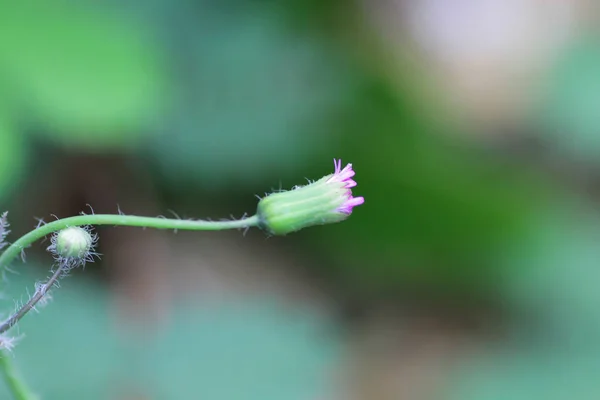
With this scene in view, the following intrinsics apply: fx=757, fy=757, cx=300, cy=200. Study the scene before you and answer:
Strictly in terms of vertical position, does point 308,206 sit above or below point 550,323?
below

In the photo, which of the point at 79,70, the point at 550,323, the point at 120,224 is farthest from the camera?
the point at 550,323

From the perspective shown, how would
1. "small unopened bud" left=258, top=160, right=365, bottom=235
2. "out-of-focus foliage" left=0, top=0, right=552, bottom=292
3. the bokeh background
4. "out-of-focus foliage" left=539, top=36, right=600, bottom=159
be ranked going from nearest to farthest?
"small unopened bud" left=258, top=160, right=365, bottom=235, the bokeh background, "out-of-focus foliage" left=0, top=0, right=552, bottom=292, "out-of-focus foliage" left=539, top=36, right=600, bottom=159

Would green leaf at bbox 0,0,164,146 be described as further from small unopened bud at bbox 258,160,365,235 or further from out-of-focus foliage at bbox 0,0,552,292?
small unopened bud at bbox 258,160,365,235

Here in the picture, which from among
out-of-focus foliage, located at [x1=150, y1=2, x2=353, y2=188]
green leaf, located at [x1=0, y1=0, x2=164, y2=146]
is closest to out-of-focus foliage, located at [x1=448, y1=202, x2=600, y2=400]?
out-of-focus foliage, located at [x1=150, y1=2, x2=353, y2=188]

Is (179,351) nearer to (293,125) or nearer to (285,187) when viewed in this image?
(285,187)

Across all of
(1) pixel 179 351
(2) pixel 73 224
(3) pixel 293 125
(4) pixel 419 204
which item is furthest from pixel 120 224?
(4) pixel 419 204

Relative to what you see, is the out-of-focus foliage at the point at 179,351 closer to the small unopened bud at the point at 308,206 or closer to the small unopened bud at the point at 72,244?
the small unopened bud at the point at 72,244

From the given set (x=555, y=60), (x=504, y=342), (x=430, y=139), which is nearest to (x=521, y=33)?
(x=555, y=60)
